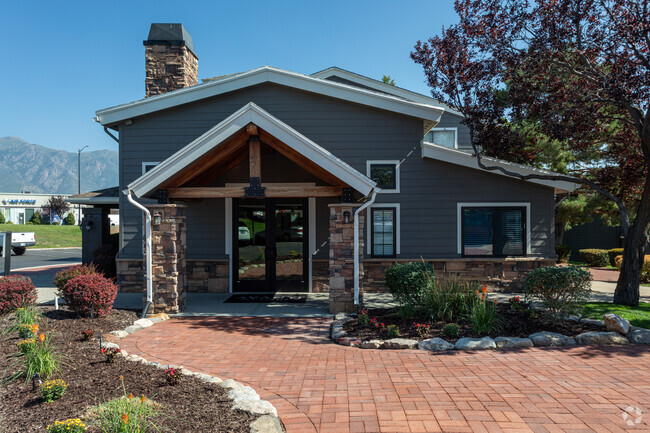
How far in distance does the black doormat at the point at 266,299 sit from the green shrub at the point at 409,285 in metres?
2.77

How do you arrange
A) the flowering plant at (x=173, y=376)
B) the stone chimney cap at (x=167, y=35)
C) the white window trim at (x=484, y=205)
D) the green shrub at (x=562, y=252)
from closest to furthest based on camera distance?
the flowering plant at (x=173, y=376) < the white window trim at (x=484, y=205) < the stone chimney cap at (x=167, y=35) < the green shrub at (x=562, y=252)

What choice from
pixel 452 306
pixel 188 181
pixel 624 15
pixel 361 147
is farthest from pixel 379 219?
pixel 624 15

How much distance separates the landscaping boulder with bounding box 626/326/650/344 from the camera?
638 cm

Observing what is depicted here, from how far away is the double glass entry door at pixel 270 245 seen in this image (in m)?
10.9

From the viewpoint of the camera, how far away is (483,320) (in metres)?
6.82

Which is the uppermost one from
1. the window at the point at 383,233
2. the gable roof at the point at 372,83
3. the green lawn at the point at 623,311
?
the gable roof at the point at 372,83

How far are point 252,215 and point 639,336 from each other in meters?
8.55

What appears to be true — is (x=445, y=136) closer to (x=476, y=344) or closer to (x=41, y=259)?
(x=476, y=344)

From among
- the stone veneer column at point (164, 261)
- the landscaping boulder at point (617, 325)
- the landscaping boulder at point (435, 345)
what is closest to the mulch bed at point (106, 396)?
the stone veneer column at point (164, 261)

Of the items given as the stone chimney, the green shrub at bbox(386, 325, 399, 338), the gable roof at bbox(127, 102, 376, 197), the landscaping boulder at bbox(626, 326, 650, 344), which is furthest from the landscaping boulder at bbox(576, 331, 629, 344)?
the stone chimney

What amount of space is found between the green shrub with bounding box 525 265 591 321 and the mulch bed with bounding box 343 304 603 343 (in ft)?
0.85

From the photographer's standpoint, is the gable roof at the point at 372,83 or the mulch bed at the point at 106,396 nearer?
the mulch bed at the point at 106,396

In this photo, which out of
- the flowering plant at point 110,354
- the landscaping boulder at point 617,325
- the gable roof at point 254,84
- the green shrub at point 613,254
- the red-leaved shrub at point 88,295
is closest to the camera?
the flowering plant at point 110,354

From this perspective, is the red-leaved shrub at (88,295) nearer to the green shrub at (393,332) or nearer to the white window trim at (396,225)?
the green shrub at (393,332)
